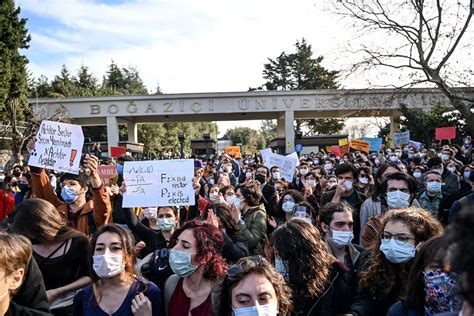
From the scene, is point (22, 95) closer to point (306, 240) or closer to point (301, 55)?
point (306, 240)

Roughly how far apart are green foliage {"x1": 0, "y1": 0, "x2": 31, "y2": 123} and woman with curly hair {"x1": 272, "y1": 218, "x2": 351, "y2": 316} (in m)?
27.3

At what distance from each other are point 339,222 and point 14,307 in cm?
266

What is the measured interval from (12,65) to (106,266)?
29.1 meters

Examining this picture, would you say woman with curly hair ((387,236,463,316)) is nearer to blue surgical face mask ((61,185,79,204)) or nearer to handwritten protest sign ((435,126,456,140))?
blue surgical face mask ((61,185,79,204))

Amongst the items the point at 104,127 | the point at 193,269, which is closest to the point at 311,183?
the point at 193,269

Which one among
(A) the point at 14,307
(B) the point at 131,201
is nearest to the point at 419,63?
(B) the point at 131,201

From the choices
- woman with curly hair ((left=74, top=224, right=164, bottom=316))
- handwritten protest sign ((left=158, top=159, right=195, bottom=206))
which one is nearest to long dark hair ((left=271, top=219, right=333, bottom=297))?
woman with curly hair ((left=74, top=224, right=164, bottom=316))

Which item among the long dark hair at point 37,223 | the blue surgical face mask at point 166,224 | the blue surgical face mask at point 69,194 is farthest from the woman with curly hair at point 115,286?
the blue surgical face mask at point 69,194

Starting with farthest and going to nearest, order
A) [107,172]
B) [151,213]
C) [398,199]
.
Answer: [107,172] → [151,213] → [398,199]

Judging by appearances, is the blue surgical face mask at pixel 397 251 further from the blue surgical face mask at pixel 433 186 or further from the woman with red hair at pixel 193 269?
the blue surgical face mask at pixel 433 186

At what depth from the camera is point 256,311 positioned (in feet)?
7.80

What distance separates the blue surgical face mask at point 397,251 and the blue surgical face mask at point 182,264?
1413 mm

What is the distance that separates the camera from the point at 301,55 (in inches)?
2408

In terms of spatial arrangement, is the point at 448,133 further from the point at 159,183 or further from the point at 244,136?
the point at 244,136
